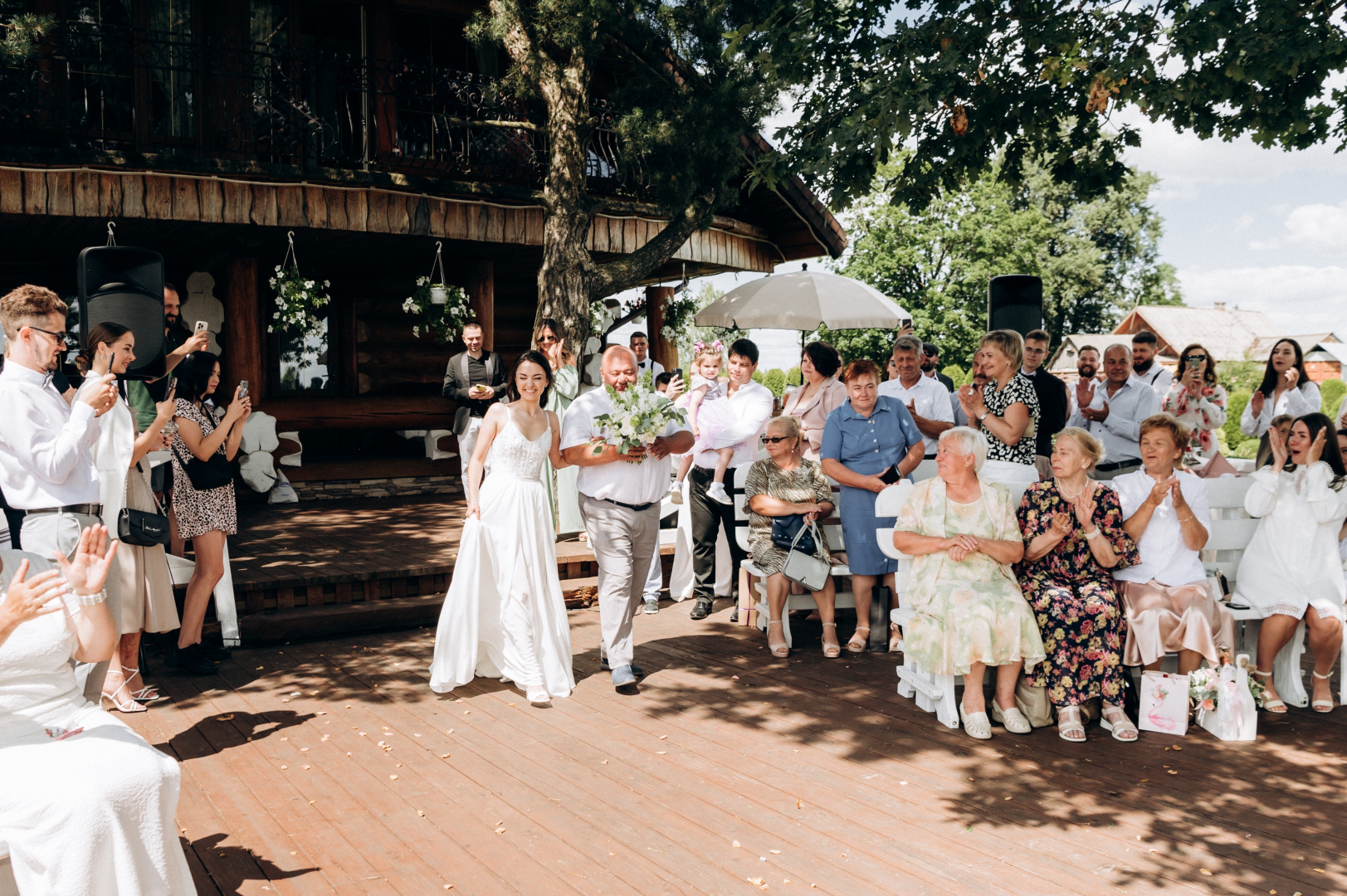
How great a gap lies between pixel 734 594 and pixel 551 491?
172cm

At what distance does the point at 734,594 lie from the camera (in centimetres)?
762

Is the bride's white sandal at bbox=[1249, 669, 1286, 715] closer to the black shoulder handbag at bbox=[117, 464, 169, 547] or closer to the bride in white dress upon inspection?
the bride in white dress

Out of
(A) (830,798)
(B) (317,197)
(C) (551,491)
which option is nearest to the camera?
(A) (830,798)

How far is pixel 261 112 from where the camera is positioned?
9.98 metres

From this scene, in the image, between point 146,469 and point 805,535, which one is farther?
point 805,535

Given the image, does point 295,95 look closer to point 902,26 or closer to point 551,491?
point 551,491

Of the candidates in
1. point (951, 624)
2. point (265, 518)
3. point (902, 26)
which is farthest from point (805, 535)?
point (265, 518)

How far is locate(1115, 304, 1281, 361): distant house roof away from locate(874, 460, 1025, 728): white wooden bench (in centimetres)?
5383

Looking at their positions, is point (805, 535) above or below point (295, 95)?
below

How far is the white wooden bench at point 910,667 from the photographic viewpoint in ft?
15.6

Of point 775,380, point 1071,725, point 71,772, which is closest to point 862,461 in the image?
point 1071,725

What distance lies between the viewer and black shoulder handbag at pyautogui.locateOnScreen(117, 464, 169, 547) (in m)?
4.57

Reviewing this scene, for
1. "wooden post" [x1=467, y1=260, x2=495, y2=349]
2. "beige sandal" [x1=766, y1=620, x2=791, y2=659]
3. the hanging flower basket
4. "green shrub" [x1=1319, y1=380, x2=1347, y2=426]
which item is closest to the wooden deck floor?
"beige sandal" [x1=766, y1=620, x2=791, y2=659]

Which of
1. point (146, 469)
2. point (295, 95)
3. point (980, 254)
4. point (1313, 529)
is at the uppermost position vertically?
point (980, 254)
